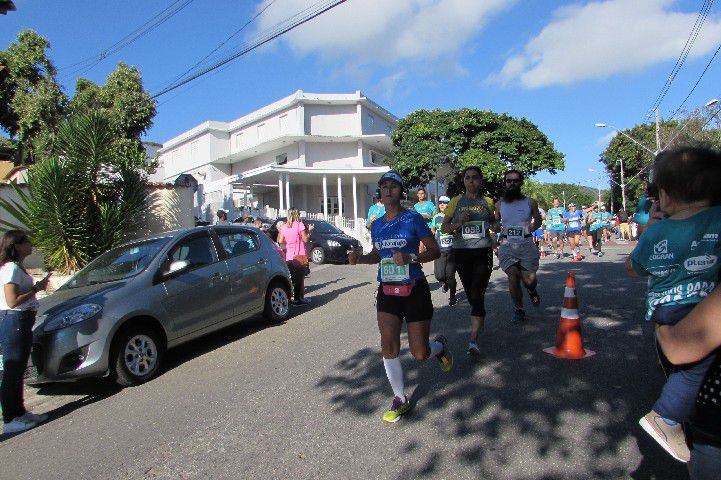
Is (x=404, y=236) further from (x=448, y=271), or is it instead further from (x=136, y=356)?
(x=448, y=271)

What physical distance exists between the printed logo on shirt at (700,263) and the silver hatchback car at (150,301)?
16.6 ft

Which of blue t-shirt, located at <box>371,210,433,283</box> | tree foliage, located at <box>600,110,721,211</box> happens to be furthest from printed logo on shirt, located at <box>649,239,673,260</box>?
tree foliage, located at <box>600,110,721,211</box>

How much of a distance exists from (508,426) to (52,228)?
10.3 meters

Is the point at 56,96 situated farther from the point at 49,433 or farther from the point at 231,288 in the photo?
the point at 49,433

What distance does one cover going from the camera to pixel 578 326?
4.86 meters

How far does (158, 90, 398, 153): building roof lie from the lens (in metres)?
33.6

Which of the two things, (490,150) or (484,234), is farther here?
(490,150)

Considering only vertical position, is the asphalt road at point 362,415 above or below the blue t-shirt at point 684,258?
below

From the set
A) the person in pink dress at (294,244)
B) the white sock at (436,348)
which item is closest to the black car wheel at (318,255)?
the person in pink dress at (294,244)

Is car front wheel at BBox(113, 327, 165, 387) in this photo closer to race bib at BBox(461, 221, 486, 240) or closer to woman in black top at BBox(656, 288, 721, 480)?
race bib at BBox(461, 221, 486, 240)

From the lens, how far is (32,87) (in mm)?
18156

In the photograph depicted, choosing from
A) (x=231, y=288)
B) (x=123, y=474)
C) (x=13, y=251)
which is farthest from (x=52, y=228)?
(x=123, y=474)

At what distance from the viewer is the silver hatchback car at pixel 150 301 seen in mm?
5004

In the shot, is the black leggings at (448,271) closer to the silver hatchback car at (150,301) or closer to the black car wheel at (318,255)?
the silver hatchback car at (150,301)
